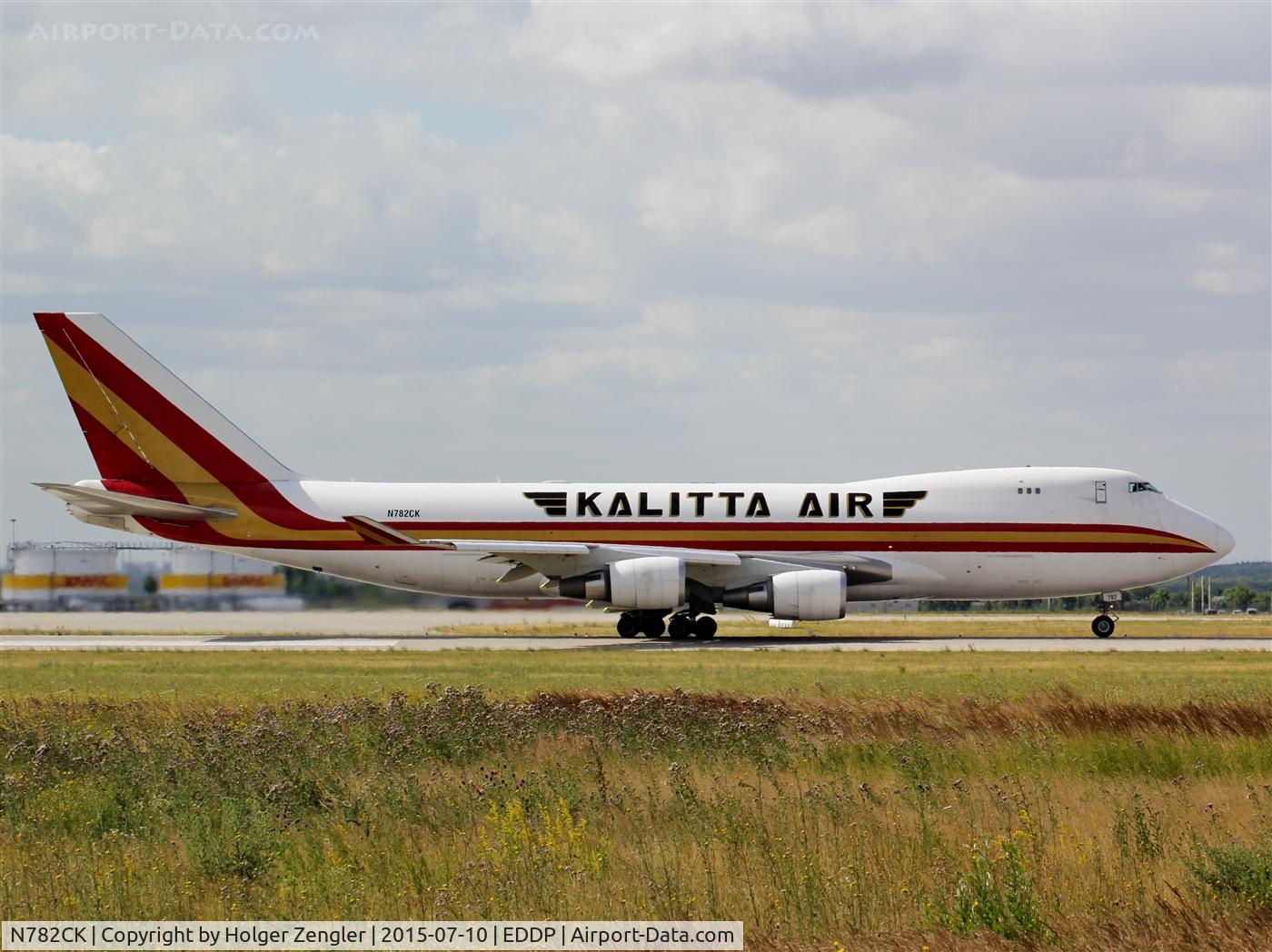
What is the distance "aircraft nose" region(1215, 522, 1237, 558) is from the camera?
44.0 metres

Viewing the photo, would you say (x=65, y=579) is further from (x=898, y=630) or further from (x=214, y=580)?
(x=898, y=630)

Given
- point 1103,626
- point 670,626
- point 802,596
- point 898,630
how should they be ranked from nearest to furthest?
point 802,596 → point 670,626 → point 1103,626 → point 898,630

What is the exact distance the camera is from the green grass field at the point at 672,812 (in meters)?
10.1

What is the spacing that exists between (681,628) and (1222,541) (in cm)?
1675

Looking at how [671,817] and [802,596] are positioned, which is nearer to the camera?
[671,817]

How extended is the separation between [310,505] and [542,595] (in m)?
7.25

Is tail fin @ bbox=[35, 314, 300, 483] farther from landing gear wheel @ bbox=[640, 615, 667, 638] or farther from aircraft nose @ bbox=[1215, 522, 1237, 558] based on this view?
aircraft nose @ bbox=[1215, 522, 1237, 558]

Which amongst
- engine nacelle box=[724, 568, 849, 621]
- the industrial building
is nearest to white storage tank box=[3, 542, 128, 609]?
the industrial building

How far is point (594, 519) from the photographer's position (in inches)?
1657

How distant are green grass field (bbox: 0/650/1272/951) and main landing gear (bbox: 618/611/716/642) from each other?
741 inches

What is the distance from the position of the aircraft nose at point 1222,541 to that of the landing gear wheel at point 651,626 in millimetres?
16982

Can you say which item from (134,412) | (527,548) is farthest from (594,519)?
(134,412)

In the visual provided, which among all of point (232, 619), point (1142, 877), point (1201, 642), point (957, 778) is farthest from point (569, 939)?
point (232, 619)

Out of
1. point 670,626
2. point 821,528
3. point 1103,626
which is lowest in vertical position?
point 1103,626
